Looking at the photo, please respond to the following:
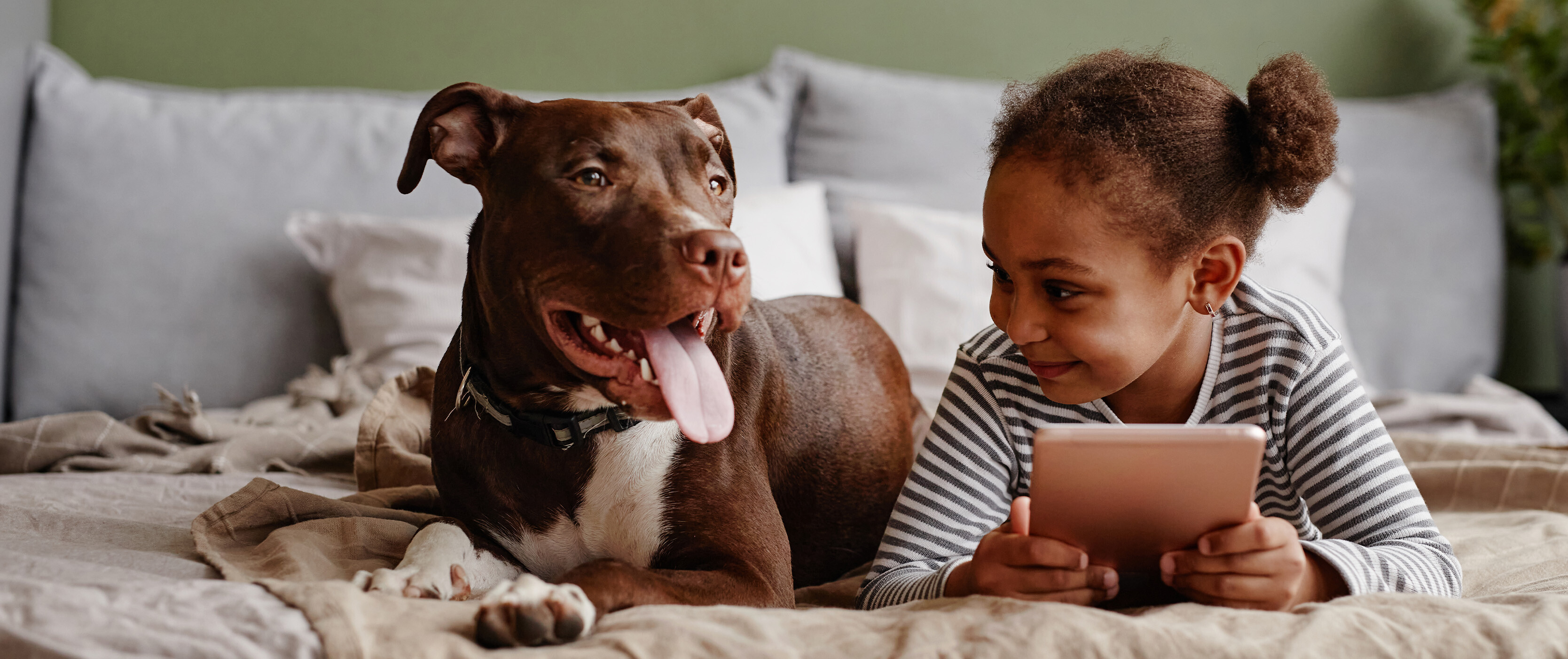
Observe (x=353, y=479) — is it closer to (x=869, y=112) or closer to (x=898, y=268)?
(x=898, y=268)

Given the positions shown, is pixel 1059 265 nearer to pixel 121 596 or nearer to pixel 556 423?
pixel 556 423

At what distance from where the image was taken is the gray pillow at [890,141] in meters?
3.29

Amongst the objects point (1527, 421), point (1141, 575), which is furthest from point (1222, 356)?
point (1527, 421)

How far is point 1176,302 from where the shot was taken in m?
1.46

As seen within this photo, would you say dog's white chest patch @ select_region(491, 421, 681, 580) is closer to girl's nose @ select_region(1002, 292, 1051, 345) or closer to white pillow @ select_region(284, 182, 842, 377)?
girl's nose @ select_region(1002, 292, 1051, 345)

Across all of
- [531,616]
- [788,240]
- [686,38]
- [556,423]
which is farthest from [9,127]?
[531,616]

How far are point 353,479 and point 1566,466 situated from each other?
225 centimetres

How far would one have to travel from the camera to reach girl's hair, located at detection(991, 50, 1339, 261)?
1390 millimetres

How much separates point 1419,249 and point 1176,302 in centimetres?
274

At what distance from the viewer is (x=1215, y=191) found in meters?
1.43

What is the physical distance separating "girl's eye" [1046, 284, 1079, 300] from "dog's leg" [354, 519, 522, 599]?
2.47 ft

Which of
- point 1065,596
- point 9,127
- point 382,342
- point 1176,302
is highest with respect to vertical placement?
point 1176,302

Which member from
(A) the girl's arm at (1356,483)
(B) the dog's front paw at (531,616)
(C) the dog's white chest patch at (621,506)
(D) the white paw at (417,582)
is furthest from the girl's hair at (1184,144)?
(D) the white paw at (417,582)

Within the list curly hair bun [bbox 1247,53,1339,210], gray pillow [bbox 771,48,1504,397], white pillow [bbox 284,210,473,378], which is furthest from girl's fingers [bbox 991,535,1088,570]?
gray pillow [bbox 771,48,1504,397]
